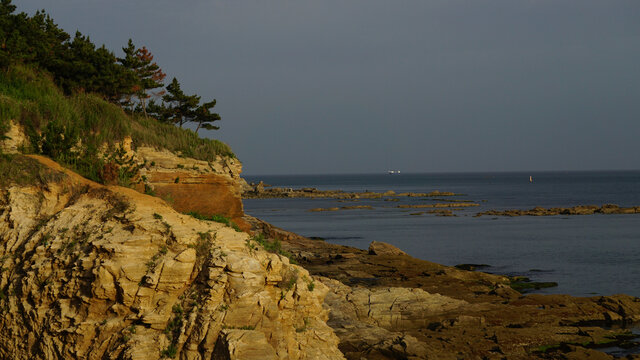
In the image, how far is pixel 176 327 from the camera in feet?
38.2

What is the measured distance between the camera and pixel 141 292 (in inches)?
459

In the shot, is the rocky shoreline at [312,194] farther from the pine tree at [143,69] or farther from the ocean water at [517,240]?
the pine tree at [143,69]

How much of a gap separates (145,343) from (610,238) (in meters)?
45.7

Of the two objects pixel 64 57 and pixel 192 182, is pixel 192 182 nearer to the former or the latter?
pixel 192 182

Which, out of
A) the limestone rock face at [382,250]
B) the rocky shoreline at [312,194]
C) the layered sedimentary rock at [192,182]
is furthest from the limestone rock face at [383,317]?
the rocky shoreline at [312,194]

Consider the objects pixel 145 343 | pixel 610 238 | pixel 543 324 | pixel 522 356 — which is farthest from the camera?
pixel 610 238

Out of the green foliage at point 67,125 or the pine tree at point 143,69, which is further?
the pine tree at point 143,69

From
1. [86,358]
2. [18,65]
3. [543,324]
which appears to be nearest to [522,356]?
[543,324]

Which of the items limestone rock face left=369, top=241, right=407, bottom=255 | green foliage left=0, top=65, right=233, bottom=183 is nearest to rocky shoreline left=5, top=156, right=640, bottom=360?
green foliage left=0, top=65, right=233, bottom=183

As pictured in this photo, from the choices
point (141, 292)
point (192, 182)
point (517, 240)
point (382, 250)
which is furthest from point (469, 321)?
point (517, 240)

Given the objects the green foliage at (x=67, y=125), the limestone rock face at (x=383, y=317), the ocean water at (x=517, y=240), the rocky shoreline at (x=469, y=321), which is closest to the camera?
the limestone rock face at (x=383, y=317)

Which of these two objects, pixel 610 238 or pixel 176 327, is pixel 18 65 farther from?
pixel 610 238

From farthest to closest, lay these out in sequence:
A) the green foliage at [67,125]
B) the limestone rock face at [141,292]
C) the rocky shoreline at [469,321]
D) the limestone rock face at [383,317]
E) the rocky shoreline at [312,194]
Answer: the rocky shoreline at [312,194] → the rocky shoreline at [469,321] → the green foliage at [67,125] → the limestone rock face at [383,317] → the limestone rock face at [141,292]

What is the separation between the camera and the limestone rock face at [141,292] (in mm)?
11508
